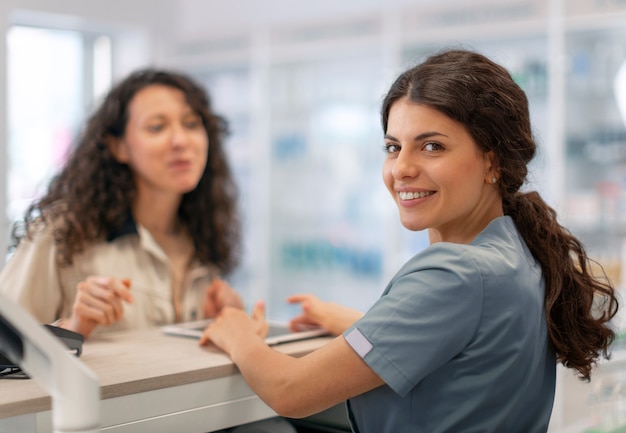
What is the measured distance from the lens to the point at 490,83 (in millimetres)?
1517

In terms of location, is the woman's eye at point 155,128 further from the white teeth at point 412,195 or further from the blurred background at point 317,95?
the blurred background at point 317,95

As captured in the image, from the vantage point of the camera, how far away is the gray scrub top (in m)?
1.38

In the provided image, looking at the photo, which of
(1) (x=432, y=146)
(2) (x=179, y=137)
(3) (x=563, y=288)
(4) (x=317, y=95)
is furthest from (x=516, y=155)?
(4) (x=317, y=95)

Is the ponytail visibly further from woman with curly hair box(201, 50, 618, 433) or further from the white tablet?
the white tablet

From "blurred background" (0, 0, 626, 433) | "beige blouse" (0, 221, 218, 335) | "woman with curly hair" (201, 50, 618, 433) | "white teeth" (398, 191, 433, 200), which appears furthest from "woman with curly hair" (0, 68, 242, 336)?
"blurred background" (0, 0, 626, 433)

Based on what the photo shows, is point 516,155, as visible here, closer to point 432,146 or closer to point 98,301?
point 432,146

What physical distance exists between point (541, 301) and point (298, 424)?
91 centimetres

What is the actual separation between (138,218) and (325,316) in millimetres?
862

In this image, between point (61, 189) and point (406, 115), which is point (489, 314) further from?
point (61, 189)

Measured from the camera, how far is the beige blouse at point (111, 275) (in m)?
2.33

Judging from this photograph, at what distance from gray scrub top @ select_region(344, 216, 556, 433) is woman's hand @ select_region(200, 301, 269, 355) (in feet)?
1.19

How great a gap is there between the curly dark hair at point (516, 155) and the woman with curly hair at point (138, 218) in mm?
1080

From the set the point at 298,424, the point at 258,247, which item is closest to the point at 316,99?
the point at 258,247

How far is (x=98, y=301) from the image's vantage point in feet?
6.54
